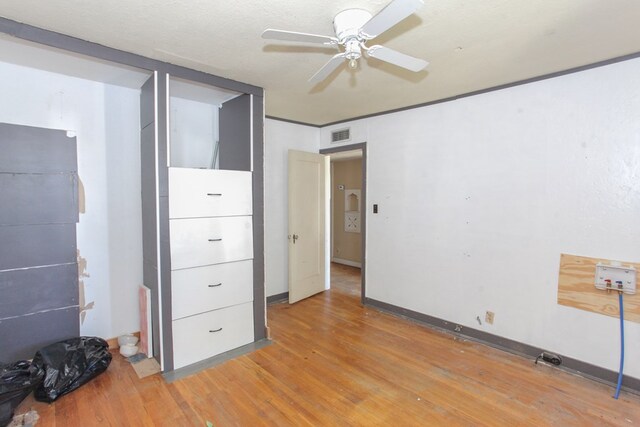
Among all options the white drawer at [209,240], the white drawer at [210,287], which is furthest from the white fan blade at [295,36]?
the white drawer at [210,287]

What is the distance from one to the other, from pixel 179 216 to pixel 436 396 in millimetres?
2442

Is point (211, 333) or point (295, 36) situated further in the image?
point (211, 333)

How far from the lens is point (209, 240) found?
275 centimetres

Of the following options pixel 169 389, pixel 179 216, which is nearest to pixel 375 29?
pixel 179 216

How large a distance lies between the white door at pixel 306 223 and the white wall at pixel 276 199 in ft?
0.72

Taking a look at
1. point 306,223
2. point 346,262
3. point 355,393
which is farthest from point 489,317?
point 346,262

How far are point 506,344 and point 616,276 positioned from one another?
108 cm

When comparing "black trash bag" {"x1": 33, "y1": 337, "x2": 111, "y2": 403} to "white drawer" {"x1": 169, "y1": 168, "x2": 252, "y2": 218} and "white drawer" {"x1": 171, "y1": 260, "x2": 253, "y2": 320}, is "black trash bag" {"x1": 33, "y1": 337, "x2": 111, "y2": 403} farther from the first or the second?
"white drawer" {"x1": 169, "y1": 168, "x2": 252, "y2": 218}

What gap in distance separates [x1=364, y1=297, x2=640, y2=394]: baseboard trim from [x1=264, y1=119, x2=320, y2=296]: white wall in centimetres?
126

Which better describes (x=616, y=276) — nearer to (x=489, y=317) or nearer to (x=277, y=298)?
(x=489, y=317)

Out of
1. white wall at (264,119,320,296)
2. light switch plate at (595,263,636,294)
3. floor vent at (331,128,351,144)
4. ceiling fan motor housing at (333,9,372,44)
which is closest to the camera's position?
ceiling fan motor housing at (333,9,372,44)

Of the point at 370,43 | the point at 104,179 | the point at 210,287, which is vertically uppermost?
the point at 370,43

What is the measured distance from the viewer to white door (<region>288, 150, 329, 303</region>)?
13.6ft

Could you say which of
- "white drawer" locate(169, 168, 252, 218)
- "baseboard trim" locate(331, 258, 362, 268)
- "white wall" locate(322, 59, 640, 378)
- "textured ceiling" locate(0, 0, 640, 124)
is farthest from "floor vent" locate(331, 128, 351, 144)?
"baseboard trim" locate(331, 258, 362, 268)
